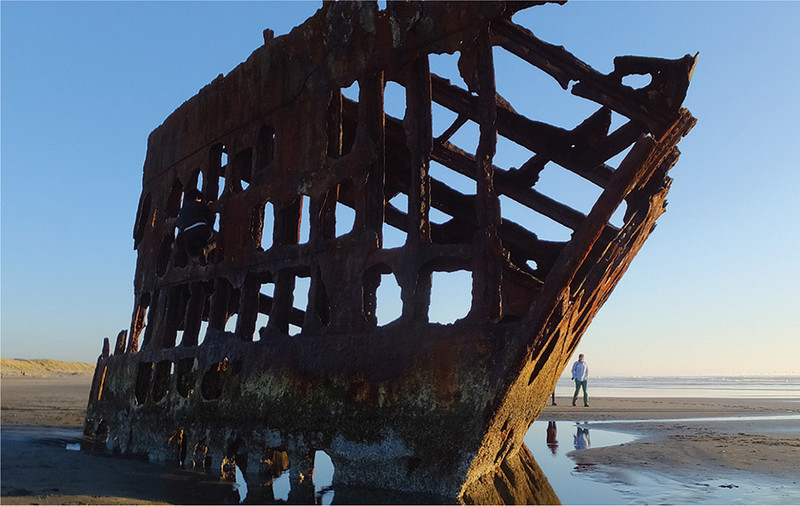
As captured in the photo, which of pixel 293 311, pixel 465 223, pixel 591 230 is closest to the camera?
pixel 591 230

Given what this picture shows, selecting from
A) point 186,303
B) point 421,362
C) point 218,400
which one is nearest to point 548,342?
point 421,362

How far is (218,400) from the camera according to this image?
16.9ft

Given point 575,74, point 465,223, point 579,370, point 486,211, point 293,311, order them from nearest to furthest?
1. point 486,211
2. point 575,74
3. point 465,223
4. point 293,311
5. point 579,370

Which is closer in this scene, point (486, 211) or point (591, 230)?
point (591, 230)

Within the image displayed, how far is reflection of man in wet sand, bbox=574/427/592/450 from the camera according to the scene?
7.39 metres

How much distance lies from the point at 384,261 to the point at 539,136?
216 centimetres

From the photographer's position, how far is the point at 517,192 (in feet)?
20.5

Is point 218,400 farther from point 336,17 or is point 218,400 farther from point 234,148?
point 336,17

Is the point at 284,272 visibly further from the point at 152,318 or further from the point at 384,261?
the point at 152,318

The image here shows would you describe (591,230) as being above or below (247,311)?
above

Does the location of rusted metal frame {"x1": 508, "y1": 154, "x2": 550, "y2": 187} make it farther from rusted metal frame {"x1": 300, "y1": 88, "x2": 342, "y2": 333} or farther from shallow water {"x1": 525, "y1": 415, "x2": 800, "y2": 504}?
shallow water {"x1": 525, "y1": 415, "x2": 800, "y2": 504}

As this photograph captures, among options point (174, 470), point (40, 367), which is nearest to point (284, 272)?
point (174, 470)

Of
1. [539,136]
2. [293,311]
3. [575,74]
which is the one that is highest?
[539,136]

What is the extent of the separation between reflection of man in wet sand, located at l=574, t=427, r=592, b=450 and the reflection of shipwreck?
1.56 meters
